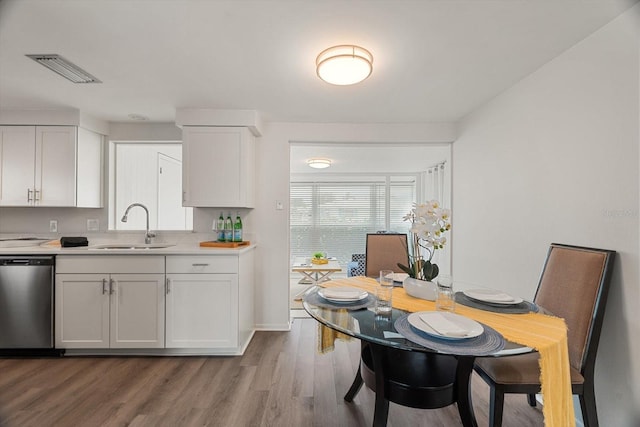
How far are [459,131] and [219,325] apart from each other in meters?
3.09

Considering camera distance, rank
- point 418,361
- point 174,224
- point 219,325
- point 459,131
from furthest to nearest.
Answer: point 174,224 → point 459,131 → point 219,325 → point 418,361

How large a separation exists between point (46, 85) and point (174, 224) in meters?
2.53

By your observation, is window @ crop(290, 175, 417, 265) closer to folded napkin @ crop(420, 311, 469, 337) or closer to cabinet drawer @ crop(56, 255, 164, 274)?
cabinet drawer @ crop(56, 255, 164, 274)

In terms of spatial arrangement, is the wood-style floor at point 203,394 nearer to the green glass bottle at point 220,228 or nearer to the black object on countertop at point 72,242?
the black object on countertop at point 72,242

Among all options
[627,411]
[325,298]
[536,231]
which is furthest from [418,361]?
[536,231]

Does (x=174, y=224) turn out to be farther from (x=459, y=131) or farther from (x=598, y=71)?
(x=598, y=71)

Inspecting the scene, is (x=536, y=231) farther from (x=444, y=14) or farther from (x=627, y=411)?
(x=444, y=14)

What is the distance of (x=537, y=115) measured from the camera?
1848 mm

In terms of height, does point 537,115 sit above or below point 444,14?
below

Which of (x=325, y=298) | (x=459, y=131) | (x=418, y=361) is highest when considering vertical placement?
(x=459, y=131)

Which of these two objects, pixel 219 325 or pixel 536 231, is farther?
pixel 219 325

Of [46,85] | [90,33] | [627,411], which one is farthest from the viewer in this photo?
[46,85]

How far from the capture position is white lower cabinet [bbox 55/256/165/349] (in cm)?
227

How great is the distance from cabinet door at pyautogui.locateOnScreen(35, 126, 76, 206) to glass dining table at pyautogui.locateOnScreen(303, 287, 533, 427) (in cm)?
282
